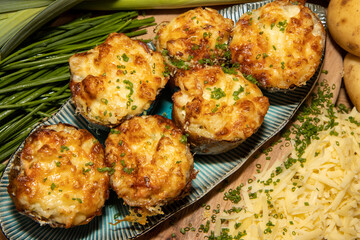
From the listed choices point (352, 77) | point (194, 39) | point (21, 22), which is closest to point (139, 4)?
point (194, 39)

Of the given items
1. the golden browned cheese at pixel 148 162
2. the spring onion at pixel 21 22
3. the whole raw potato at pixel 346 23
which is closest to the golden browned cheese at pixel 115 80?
the golden browned cheese at pixel 148 162

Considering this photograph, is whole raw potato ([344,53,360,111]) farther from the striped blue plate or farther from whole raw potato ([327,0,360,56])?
the striped blue plate

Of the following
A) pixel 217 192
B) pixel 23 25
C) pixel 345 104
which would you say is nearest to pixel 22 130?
pixel 23 25

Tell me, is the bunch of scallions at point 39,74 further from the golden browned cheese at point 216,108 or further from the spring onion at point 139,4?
the golden browned cheese at point 216,108

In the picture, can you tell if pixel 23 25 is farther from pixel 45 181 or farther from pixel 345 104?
pixel 345 104

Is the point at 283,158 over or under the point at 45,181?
under

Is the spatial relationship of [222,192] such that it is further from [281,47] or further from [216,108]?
[281,47]
